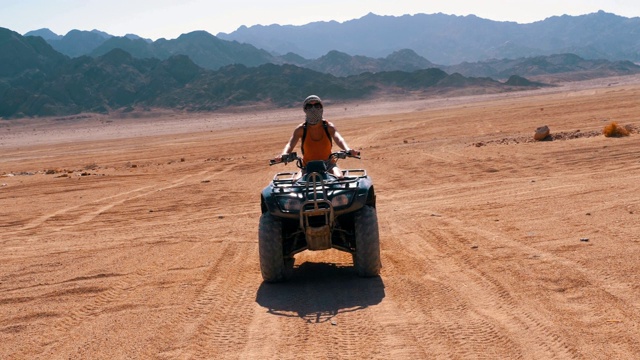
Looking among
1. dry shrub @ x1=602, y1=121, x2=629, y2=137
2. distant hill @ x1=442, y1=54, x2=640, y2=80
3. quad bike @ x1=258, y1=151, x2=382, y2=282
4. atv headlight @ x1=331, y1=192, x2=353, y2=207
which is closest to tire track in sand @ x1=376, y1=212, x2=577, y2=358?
quad bike @ x1=258, y1=151, x2=382, y2=282

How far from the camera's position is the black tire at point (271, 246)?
7.79 metres

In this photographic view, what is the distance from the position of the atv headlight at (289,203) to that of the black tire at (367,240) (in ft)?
2.35

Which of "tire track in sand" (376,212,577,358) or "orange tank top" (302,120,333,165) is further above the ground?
"orange tank top" (302,120,333,165)

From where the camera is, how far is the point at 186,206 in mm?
14984

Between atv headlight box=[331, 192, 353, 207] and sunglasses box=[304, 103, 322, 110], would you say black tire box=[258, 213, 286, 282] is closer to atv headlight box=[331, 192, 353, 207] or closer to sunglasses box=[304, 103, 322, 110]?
atv headlight box=[331, 192, 353, 207]

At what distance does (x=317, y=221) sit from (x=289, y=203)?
39 centimetres

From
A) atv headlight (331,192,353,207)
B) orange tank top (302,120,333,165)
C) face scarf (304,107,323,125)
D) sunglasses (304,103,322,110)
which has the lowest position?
atv headlight (331,192,353,207)

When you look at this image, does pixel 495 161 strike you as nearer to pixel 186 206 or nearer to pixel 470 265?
pixel 186 206

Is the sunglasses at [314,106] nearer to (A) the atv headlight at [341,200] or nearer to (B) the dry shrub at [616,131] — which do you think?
(A) the atv headlight at [341,200]

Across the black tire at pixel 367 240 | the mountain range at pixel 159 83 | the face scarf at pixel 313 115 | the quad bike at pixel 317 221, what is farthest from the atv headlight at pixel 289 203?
the mountain range at pixel 159 83

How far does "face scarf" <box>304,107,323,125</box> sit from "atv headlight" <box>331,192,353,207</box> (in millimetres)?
1559

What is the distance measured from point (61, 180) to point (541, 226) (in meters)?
16.4

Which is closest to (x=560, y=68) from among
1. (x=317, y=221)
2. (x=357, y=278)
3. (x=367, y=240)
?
(x=357, y=278)

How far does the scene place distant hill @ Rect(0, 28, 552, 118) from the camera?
99.1 m
